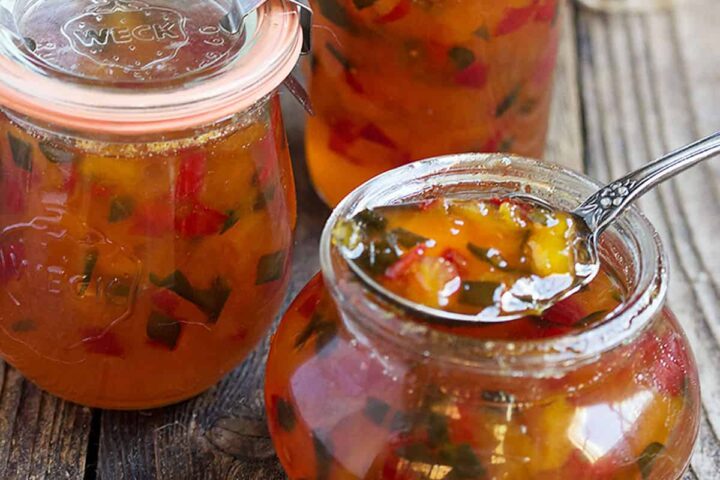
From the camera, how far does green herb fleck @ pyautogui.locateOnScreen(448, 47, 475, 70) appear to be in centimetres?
135

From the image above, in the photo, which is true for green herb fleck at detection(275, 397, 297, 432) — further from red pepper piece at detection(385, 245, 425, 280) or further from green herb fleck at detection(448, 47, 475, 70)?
green herb fleck at detection(448, 47, 475, 70)

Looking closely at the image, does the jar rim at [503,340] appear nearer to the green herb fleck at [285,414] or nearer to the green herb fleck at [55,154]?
the green herb fleck at [285,414]

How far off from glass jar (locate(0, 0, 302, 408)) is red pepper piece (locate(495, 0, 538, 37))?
12.4 inches

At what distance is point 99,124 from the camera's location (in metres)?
1.00

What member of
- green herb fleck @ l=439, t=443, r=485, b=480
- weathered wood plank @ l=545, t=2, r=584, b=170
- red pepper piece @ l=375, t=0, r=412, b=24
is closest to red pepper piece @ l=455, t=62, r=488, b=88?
red pepper piece @ l=375, t=0, r=412, b=24

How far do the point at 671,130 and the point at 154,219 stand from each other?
3.23 feet

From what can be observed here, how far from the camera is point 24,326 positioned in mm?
1151

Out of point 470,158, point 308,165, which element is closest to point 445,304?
point 470,158

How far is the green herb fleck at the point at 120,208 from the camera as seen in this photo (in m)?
1.06

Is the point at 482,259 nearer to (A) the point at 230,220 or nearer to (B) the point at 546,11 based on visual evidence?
(A) the point at 230,220

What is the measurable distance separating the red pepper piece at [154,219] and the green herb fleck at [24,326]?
0.17m

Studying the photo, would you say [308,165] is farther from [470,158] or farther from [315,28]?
[470,158]

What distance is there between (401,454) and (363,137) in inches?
24.5

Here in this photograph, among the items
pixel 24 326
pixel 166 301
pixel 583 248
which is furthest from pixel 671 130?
pixel 24 326
